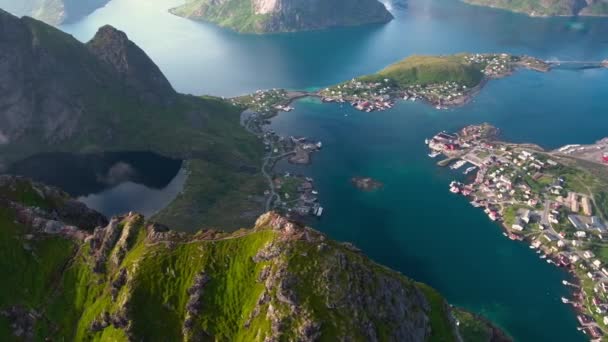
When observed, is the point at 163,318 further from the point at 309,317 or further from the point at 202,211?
the point at 202,211

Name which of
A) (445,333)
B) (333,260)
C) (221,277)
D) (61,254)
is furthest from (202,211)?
(445,333)

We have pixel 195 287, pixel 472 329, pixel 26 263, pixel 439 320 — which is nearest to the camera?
pixel 195 287

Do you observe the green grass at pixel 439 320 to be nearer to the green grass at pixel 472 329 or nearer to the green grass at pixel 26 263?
the green grass at pixel 472 329

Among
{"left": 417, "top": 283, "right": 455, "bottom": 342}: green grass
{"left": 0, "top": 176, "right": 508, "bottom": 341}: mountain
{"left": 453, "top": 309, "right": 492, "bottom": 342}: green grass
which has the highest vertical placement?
{"left": 0, "top": 176, "right": 508, "bottom": 341}: mountain

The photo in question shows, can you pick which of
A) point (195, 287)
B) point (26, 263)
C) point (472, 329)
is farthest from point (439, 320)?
point (26, 263)

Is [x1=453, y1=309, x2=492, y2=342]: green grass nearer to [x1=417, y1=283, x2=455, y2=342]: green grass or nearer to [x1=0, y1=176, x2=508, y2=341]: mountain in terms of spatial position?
[x1=417, y1=283, x2=455, y2=342]: green grass

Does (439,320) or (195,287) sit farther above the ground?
(195,287)

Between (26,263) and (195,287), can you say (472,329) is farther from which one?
(26,263)

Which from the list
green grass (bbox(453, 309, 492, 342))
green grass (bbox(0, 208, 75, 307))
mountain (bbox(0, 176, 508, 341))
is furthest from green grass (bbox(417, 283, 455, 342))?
green grass (bbox(0, 208, 75, 307))
